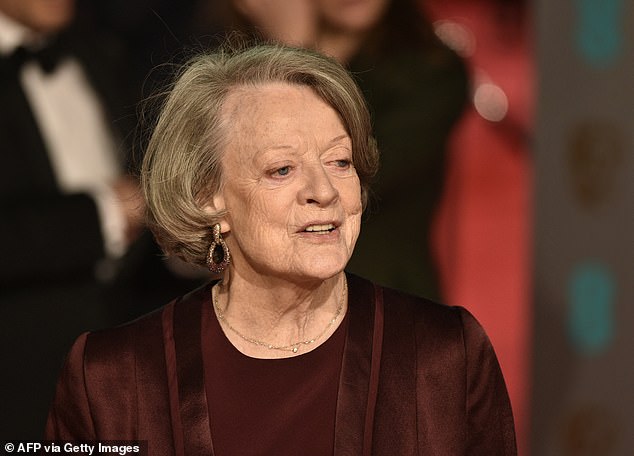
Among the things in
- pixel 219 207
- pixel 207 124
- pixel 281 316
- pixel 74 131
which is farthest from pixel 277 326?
pixel 74 131

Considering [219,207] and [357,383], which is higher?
[219,207]

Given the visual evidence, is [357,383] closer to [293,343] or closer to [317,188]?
[293,343]

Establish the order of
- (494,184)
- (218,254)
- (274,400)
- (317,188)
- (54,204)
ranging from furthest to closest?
(494,184) < (54,204) < (218,254) < (274,400) < (317,188)

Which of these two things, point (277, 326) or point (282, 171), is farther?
point (277, 326)

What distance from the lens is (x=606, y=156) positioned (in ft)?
13.1

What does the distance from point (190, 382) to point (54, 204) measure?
5.87ft

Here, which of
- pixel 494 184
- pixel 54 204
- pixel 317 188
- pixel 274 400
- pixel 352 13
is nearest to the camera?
pixel 317 188

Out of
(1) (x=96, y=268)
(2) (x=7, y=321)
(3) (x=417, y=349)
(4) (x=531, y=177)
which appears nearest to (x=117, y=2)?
(1) (x=96, y=268)

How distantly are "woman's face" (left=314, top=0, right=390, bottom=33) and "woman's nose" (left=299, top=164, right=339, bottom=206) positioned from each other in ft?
6.78

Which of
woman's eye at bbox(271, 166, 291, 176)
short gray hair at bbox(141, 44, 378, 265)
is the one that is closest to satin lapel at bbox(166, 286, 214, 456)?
short gray hair at bbox(141, 44, 378, 265)

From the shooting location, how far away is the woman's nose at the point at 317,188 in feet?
6.33

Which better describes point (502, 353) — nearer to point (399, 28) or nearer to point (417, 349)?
point (399, 28)

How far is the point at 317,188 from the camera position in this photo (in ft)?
6.34

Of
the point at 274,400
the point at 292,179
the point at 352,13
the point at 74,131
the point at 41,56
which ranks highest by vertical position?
the point at 352,13
